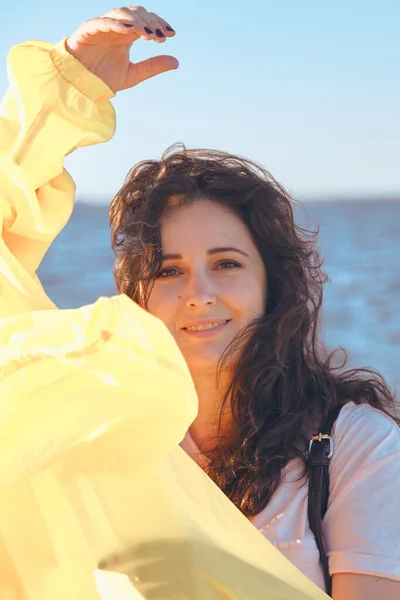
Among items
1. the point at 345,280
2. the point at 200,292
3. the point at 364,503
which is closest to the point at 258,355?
the point at 200,292

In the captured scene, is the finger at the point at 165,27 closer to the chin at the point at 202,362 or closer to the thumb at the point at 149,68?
the thumb at the point at 149,68

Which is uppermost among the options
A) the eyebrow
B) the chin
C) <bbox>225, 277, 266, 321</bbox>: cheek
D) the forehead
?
the forehead

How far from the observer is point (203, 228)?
270 cm

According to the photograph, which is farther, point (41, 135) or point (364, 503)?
point (364, 503)

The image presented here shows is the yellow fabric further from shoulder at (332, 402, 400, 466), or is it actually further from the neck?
the neck

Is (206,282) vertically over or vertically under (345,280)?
under

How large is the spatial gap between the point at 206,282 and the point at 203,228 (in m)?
0.15

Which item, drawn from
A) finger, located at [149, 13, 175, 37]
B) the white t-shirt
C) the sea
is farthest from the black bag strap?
the sea


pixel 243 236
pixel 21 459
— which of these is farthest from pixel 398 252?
pixel 21 459

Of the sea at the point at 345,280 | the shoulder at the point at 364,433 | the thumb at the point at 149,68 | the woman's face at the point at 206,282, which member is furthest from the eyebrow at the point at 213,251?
the sea at the point at 345,280

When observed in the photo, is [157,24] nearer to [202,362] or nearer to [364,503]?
[202,362]

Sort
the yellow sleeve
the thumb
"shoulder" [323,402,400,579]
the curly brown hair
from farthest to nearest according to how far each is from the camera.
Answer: the curly brown hair < "shoulder" [323,402,400,579] < the thumb < the yellow sleeve

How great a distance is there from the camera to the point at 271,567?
5.94ft

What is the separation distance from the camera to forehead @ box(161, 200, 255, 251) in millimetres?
2688
